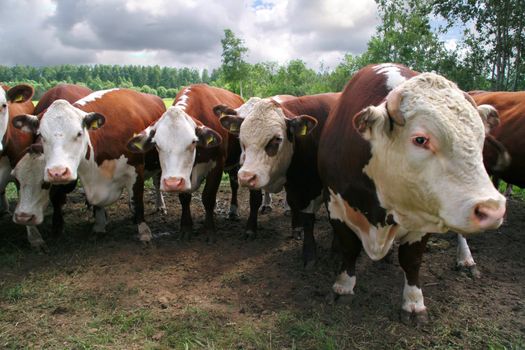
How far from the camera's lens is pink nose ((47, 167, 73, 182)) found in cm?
454

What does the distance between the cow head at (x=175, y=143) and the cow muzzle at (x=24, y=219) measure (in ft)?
5.05

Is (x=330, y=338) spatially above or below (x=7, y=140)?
below

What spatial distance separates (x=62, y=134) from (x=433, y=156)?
4142mm

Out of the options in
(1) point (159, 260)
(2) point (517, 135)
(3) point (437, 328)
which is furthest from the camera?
(2) point (517, 135)

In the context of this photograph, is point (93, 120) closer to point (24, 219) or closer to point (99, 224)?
point (24, 219)

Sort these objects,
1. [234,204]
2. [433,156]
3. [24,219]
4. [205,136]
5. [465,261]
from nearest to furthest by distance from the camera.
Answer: [433,156] → [465,261] → [24,219] → [205,136] → [234,204]

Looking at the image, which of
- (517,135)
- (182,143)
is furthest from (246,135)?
(517,135)

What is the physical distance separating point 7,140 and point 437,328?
559cm

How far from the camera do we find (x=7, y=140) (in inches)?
213

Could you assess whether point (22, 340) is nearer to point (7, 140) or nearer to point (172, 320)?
point (172, 320)

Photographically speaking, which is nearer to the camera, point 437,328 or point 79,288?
point 437,328

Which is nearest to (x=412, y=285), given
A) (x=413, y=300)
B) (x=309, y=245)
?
(x=413, y=300)

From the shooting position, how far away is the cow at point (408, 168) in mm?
2451

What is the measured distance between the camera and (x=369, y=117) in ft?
9.05
